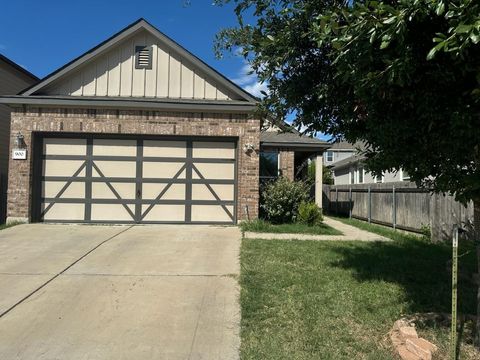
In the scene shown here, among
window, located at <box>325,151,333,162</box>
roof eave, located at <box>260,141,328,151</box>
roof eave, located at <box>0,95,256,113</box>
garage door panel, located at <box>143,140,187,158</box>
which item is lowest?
garage door panel, located at <box>143,140,187,158</box>

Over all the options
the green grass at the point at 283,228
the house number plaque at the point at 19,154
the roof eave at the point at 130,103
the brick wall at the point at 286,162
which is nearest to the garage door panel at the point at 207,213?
the green grass at the point at 283,228

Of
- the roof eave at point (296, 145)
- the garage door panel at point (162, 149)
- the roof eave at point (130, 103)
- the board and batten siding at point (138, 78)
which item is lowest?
the garage door panel at point (162, 149)

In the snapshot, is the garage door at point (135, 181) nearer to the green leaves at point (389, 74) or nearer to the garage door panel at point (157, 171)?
the garage door panel at point (157, 171)

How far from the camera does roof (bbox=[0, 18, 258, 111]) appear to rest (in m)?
12.3

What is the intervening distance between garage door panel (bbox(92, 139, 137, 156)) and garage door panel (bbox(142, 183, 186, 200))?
1.06 m

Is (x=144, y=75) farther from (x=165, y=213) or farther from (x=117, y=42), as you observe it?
(x=165, y=213)

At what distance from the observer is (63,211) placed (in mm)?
12633

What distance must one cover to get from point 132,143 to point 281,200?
4481 mm

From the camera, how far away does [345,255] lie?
339 inches

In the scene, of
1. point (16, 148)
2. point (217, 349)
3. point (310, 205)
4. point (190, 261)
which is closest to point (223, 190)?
point (310, 205)

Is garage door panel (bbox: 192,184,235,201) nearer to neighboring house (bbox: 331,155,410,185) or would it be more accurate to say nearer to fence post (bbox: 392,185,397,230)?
fence post (bbox: 392,185,397,230)

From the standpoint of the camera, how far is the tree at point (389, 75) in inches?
124

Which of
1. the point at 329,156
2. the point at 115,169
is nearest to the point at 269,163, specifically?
the point at 115,169

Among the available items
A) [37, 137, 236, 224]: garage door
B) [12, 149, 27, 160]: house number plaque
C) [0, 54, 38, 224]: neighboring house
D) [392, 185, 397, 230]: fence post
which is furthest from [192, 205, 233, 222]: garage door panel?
[0, 54, 38, 224]: neighboring house
